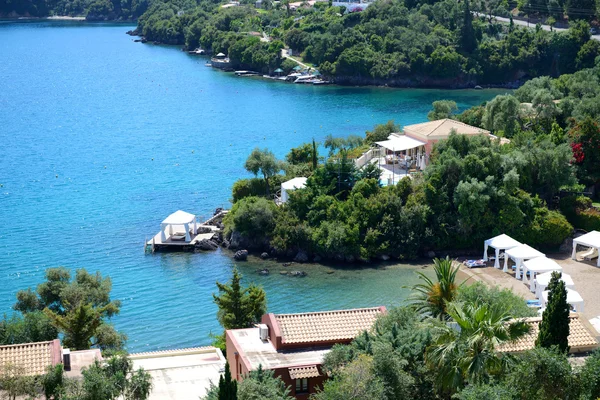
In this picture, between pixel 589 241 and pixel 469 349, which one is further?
pixel 589 241

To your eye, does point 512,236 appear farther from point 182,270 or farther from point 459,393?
point 459,393

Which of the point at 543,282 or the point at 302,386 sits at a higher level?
the point at 302,386

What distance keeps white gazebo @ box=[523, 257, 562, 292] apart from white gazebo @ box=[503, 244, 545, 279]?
68cm

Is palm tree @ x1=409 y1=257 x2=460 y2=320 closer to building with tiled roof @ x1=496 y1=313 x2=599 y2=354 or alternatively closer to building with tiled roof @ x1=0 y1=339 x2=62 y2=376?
building with tiled roof @ x1=496 y1=313 x2=599 y2=354

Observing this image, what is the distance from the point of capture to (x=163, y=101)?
105 m

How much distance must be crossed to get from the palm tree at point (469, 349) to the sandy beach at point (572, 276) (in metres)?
18.2

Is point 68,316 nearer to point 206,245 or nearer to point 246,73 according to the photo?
point 206,245

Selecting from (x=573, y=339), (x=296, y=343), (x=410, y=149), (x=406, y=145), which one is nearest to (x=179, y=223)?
(x=406, y=145)

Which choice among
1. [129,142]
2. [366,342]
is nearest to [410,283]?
[366,342]

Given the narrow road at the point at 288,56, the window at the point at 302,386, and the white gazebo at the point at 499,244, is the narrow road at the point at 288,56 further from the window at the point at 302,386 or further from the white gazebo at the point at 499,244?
the window at the point at 302,386

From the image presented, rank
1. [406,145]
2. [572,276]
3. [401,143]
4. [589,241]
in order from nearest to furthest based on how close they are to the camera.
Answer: [572,276] → [589,241] → [406,145] → [401,143]

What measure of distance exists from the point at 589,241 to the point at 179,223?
2301cm

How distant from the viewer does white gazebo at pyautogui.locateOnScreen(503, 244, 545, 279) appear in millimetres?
48094

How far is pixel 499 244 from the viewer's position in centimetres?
4978
